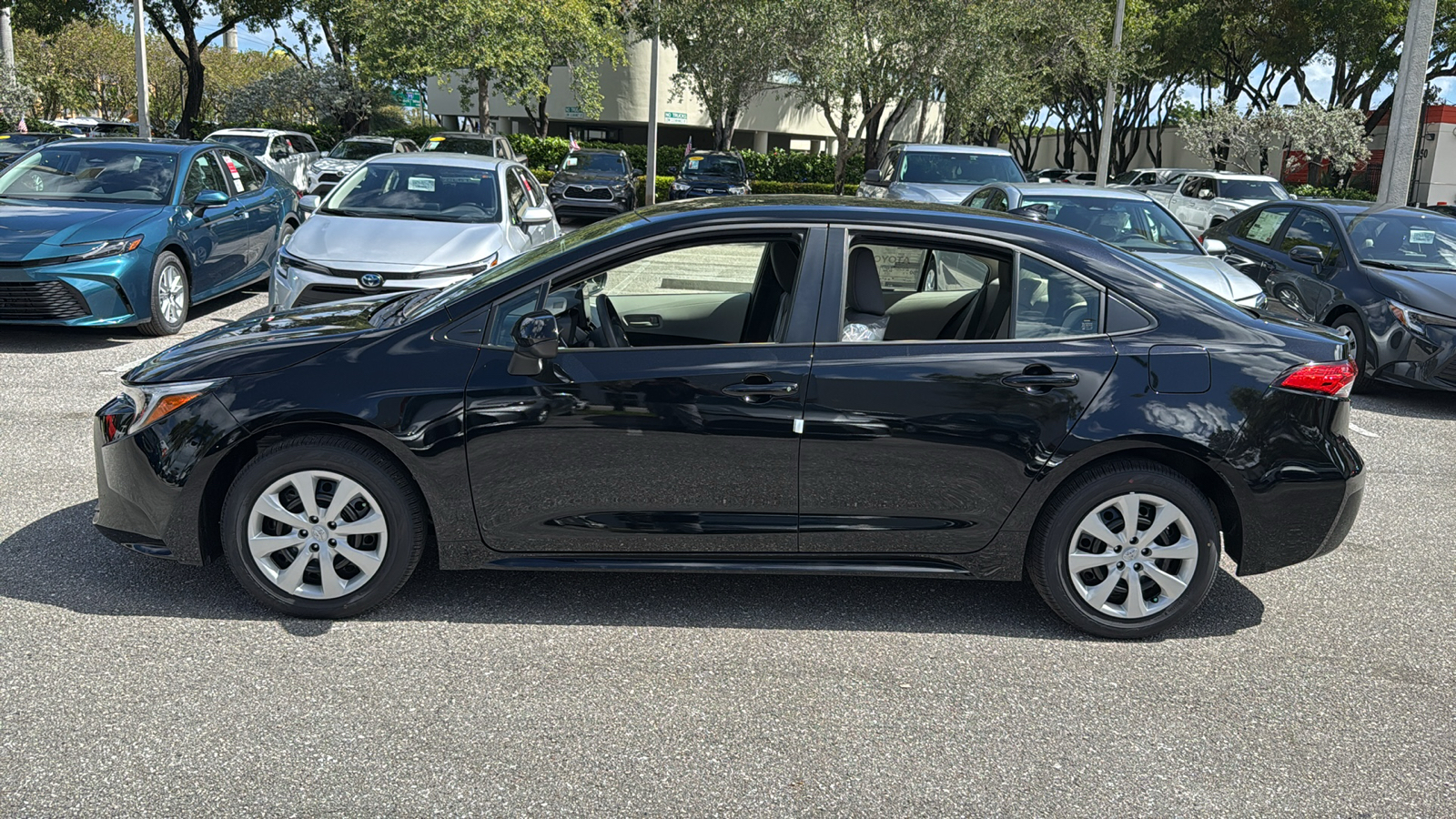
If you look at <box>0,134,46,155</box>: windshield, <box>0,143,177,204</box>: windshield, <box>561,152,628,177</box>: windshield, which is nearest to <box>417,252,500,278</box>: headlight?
<box>0,143,177,204</box>: windshield

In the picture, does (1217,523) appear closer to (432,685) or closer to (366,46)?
(432,685)

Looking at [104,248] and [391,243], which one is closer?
[104,248]

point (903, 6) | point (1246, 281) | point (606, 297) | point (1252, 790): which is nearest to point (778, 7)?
point (903, 6)

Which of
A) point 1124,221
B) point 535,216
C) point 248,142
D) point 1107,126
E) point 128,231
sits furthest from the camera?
point 1107,126

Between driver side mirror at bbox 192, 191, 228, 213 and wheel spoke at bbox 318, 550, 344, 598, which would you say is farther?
driver side mirror at bbox 192, 191, 228, 213

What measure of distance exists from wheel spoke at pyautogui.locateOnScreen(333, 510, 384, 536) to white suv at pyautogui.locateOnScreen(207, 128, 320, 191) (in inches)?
759

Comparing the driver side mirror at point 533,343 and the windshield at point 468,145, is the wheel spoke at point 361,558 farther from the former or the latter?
the windshield at point 468,145

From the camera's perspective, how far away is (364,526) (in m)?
4.18

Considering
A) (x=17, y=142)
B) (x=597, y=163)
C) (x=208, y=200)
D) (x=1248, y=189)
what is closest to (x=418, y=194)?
(x=208, y=200)

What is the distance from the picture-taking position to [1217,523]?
439 cm

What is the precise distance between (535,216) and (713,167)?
1591 centimetres

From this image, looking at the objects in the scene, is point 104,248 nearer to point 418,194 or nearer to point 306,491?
point 418,194

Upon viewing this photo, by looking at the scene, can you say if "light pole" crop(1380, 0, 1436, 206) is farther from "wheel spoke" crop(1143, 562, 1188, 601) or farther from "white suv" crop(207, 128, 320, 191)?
"white suv" crop(207, 128, 320, 191)

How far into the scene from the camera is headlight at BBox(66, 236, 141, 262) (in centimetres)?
894
